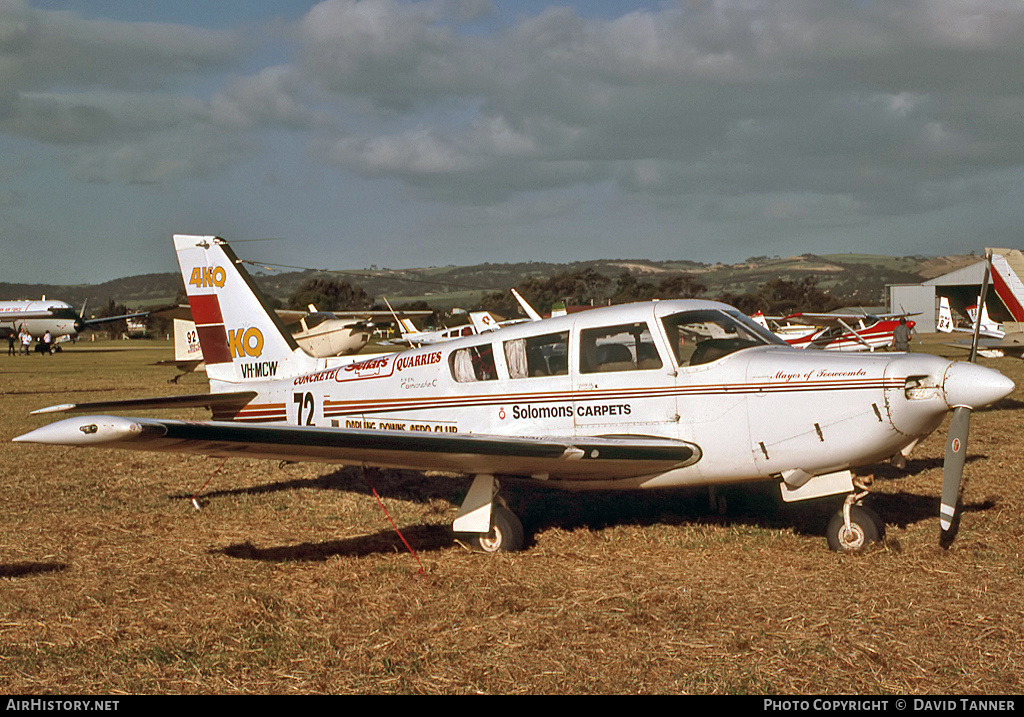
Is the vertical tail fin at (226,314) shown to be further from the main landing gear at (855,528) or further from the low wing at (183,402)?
the main landing gear at (855,528)

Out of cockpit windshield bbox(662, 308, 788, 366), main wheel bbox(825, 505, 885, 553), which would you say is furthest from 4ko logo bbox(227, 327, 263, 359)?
main wheel bbox(825, 505, 885, 553)

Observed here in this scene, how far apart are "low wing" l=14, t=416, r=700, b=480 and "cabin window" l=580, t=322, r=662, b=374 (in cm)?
66

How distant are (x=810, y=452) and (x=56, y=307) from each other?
72049mm

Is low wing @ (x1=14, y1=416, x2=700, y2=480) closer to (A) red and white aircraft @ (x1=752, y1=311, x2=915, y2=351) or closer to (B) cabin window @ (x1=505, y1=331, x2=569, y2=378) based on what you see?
(B) cabin window @ (x1=505, y1=331, x2=569, y2=378)

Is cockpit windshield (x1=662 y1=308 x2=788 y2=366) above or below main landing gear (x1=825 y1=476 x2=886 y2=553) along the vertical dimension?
above

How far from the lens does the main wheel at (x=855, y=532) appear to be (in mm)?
7117

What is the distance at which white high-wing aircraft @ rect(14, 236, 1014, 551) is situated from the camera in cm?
646

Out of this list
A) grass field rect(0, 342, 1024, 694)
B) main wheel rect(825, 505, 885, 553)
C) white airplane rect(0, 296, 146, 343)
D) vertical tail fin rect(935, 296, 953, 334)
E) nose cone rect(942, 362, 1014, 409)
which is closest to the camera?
grass field rect(0, 342, 1024, 694)

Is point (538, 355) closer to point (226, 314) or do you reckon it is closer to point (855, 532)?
point (855, 532)

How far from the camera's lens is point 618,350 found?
25.6 ft

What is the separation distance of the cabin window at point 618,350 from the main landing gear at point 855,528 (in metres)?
1.97

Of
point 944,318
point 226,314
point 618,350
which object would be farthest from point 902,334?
point 226,314

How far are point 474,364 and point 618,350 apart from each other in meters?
1.51
